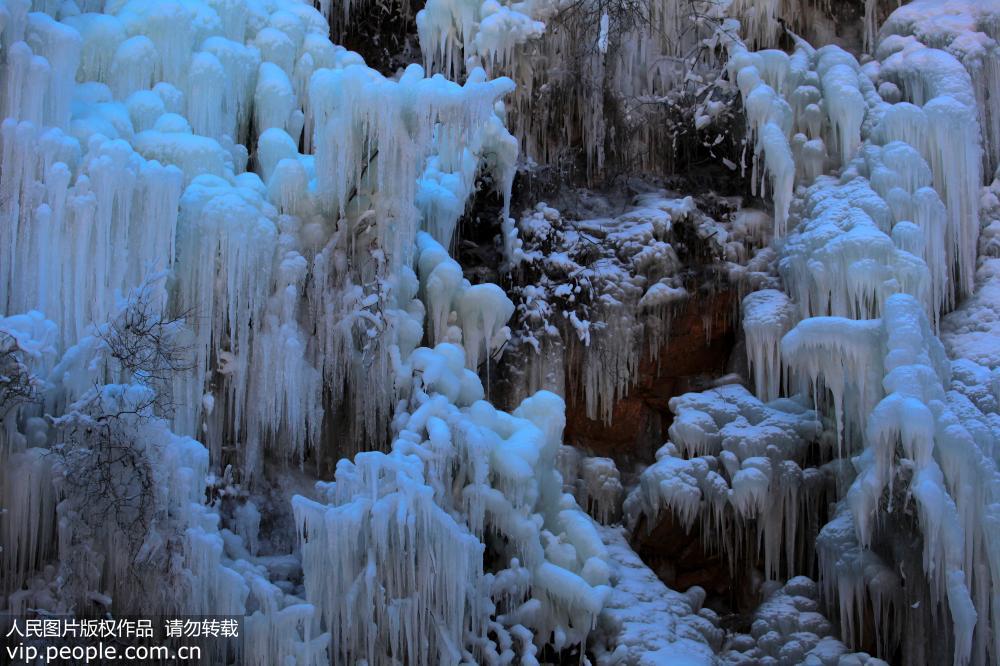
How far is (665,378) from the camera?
40.1 feet

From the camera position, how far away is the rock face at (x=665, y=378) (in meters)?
12.0

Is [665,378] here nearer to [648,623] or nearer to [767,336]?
[767,336]

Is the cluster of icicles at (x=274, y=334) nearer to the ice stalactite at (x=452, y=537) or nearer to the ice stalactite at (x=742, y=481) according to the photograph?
the ice stalactite at (x=452, y=537)

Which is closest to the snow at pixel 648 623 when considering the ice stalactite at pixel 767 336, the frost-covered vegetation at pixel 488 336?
the frost-covered vegetation at pixel 488 336

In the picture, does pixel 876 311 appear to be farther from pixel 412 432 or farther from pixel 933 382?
pixel 412 432

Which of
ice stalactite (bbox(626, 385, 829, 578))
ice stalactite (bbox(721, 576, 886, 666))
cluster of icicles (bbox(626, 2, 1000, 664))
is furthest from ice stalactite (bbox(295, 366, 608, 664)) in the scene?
cluster of icicles (bbox(626, 2, 1000, 664))

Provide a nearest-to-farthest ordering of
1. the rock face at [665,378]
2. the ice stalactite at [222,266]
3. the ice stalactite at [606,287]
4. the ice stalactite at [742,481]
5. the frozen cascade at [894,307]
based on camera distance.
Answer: the ice stalactite at [222,266] < the frozen cascade at [894,307] < the ice stalactite at [742,481] < the ice stalactite at [606,287] < the rock face at [665,378]

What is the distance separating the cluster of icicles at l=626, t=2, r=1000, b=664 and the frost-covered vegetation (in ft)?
0.11

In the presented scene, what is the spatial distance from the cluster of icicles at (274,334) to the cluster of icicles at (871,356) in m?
1.94

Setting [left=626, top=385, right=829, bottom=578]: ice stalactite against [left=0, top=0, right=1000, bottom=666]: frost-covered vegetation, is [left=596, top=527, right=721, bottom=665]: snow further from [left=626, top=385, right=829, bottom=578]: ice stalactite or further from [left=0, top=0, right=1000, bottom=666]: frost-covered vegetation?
[left=626, top=385, right=829, bottom=578]: ice stalactite

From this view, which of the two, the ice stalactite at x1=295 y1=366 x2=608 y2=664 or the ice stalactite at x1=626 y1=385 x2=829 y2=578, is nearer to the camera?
the ice stalactite at x1=295 y1=366 x2=608 y2=664

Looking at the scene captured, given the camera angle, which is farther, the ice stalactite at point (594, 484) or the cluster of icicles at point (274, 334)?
the ice stalactite at point (594, 484)

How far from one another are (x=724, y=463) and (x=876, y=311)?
6.08 feet

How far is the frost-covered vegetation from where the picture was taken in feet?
27.3
